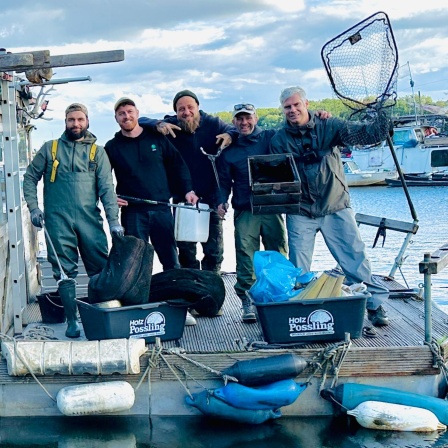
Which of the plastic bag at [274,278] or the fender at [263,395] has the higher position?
the plastic bag at [274,278]

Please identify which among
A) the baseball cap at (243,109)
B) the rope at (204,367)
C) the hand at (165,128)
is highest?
the baseball cap at (243,109)

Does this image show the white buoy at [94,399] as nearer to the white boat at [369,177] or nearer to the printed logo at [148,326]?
the printed logo at [148,326]

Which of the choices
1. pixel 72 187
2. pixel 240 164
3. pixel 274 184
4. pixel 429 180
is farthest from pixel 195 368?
pixel 429 180

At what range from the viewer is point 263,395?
212 inches

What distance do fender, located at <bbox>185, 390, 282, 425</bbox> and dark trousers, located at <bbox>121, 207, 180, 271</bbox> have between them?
1860 millimetres

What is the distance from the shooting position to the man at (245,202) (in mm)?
6738

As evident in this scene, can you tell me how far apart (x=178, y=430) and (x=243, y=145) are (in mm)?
2580

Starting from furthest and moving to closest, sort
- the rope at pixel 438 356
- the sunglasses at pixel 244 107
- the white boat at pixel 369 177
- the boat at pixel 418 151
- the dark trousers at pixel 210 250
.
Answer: the white boat at pixel 369 177
the boat at pixel 418 151
the dark trousers at pixel 210 250
the sunglasses at pixel 244 107
the rope at pixel 438 356

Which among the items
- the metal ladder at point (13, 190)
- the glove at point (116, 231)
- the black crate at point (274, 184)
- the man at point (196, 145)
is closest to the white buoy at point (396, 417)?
the black crate at point (274, 184)

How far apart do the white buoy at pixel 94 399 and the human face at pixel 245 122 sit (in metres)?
2.50

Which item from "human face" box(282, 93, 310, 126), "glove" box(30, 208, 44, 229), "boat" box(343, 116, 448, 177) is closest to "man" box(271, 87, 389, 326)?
"human face" box(282, 93, 310, 126)

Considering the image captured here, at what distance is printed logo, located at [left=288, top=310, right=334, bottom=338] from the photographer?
5.79 m

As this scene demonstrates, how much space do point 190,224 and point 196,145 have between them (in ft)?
2.59

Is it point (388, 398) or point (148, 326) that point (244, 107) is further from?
point (388, 398)
